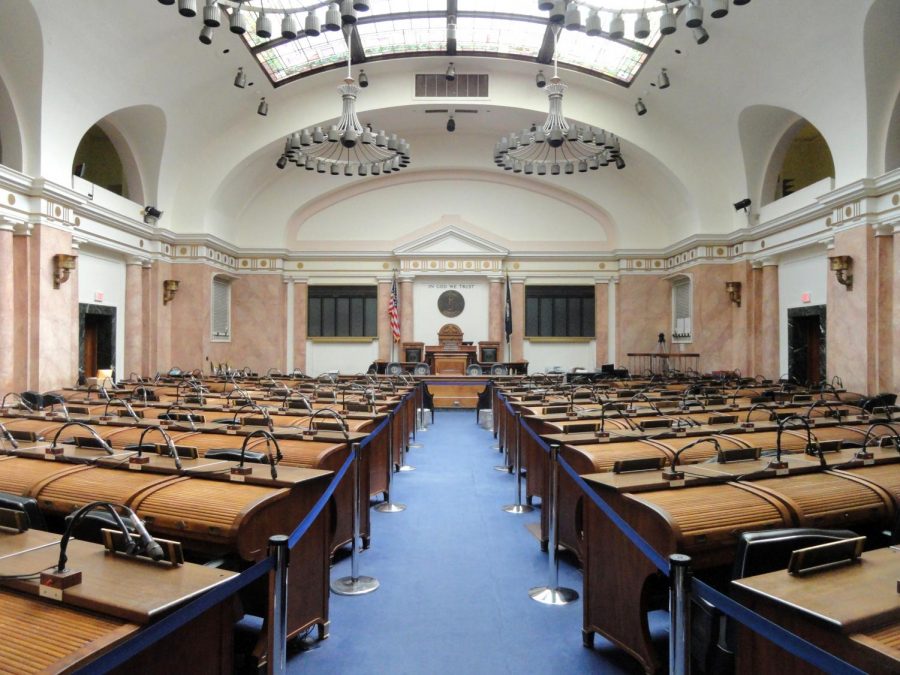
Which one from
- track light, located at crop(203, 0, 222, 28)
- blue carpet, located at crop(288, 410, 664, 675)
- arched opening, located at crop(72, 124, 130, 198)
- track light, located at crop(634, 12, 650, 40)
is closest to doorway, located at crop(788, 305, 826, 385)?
track light, located at crop(634, 12, 650, 40)

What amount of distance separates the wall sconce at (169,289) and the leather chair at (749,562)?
15375 mm

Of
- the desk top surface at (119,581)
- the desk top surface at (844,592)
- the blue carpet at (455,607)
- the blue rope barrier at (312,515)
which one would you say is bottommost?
the blue carpet at (455,607)

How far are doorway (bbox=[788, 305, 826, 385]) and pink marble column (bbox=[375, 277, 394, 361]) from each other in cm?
1181

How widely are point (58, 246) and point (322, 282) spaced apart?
918 cm

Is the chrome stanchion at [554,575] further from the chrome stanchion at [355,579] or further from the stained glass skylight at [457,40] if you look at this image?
the stained glass skylight at [457,40]

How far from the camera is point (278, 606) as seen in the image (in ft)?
7.53

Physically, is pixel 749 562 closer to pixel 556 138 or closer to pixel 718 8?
pixel 718 8

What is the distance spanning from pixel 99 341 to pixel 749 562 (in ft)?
47.7

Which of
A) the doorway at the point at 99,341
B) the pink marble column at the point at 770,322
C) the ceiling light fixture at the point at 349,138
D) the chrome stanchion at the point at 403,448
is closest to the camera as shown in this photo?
the chrome stanchion at the point at 403,448

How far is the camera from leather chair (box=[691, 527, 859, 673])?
2.12 m

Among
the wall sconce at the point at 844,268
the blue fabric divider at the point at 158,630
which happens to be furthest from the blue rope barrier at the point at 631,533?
the wall sconce at the point at 844,268

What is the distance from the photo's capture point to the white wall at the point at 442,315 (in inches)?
738

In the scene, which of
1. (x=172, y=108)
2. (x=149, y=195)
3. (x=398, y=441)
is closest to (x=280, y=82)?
(x=172, y=108)

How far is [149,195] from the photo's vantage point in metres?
14.5
